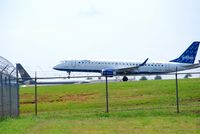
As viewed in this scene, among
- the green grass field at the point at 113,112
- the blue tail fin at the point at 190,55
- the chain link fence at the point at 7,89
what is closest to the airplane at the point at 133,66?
the blue tail fin at the point at 190,55

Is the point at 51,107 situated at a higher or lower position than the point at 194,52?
lower

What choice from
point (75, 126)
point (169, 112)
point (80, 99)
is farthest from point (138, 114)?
point (80, 99)

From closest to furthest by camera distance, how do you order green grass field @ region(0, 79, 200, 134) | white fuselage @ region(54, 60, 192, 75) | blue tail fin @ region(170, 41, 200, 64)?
1. green grass field @ region(0, 79, 200, 134)
2. white fuselage @ region(54, 60, 192, 75)
3. blue tail fin @ region(170, 41, 200, 64)

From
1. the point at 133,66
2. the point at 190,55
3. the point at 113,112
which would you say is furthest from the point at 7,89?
the point at 190,55

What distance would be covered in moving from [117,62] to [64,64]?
7.12m

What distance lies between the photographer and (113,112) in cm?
2170

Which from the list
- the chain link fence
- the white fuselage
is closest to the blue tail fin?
the white fuselage

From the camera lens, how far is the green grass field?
1451cm

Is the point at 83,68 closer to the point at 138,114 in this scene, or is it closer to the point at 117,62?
the point at 117,62

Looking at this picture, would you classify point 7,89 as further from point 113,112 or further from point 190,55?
point 190,55

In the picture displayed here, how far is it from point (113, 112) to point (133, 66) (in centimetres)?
4093

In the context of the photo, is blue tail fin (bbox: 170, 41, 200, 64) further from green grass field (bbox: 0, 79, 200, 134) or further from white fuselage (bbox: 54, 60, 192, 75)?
green grass field (bbox: 0, 79, 200, 134)

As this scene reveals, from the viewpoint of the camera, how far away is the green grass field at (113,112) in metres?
14.5

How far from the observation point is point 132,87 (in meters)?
35.9
